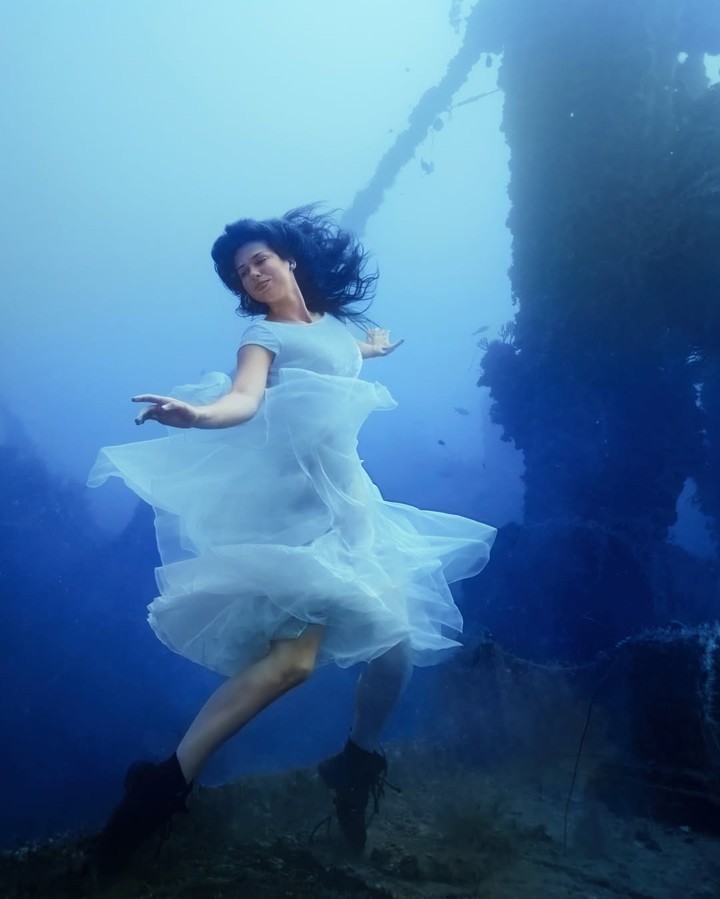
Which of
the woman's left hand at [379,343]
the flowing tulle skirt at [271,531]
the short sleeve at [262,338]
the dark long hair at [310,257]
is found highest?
the dark long hair at [310,257]

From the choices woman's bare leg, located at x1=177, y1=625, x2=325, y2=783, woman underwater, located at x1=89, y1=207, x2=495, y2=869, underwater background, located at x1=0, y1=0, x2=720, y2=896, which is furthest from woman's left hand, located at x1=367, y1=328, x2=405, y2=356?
woman's bare leg, located at x1=177, y1=625, x2=325, y2=783

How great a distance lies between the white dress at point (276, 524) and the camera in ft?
5.39

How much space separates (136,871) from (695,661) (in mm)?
2149

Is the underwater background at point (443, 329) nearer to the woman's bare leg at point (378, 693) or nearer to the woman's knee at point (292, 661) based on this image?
the woman's bare leg at point (378, 693)

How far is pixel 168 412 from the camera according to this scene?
4.59 feet

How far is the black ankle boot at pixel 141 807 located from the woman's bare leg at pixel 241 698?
0.14ft

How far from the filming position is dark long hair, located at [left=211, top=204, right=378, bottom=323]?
1.98 m

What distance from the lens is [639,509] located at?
3006mm

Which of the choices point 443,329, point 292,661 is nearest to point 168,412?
point 292,661

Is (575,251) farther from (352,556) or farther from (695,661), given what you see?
(352,556)

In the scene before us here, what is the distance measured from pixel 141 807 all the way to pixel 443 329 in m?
2.40

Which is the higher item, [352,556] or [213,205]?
[213,205]

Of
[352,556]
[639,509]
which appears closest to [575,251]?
[639,509]

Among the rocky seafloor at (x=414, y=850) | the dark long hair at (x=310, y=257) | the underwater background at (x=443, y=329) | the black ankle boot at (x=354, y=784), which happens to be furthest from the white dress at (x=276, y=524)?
the underwater background at (x=443, y=329)
